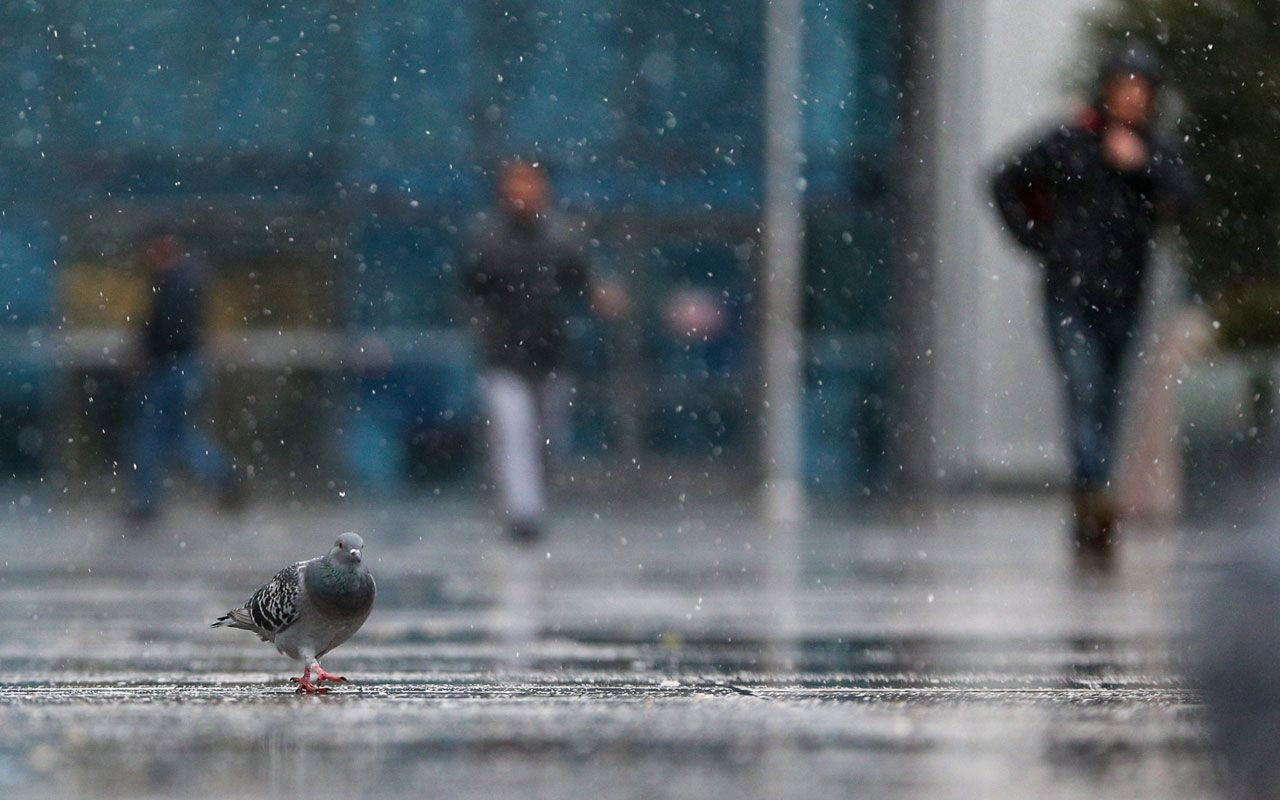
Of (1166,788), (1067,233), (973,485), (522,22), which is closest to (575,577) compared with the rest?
(1067,233)

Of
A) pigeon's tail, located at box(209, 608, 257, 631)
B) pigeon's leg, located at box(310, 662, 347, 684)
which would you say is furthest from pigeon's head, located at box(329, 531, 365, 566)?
pigeon's tail, located at box(209, 608, 257, 631)

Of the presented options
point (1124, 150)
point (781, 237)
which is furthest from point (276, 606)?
point (781, 237)

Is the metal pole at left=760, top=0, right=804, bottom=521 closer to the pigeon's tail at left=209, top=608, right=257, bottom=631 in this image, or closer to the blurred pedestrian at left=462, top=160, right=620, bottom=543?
the blurred pedestrian at left=462, top=160, right=620, bottom=543

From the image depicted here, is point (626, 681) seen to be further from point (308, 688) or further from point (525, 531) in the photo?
point (525, 531)

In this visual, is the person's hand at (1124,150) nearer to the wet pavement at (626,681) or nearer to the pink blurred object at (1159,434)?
the wet pavement at (626,681)

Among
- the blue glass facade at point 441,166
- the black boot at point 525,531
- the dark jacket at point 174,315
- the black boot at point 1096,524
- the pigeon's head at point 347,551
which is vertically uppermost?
the blue glass facade at point 441,166

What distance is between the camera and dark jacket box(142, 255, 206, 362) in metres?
15.0

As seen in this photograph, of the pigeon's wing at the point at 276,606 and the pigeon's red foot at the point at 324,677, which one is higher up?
the pigeon's wing at the point at 276,606

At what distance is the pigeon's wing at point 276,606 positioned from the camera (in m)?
5.05

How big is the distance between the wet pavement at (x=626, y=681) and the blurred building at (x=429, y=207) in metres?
7.48

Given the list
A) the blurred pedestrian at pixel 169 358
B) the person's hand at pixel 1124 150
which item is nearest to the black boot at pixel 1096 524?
the person's hand at pixel 1124 150

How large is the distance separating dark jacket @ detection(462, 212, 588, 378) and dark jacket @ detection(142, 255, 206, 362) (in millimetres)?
3017

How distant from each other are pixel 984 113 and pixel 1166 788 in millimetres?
14250

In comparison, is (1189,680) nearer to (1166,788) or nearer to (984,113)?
(1166,788)
